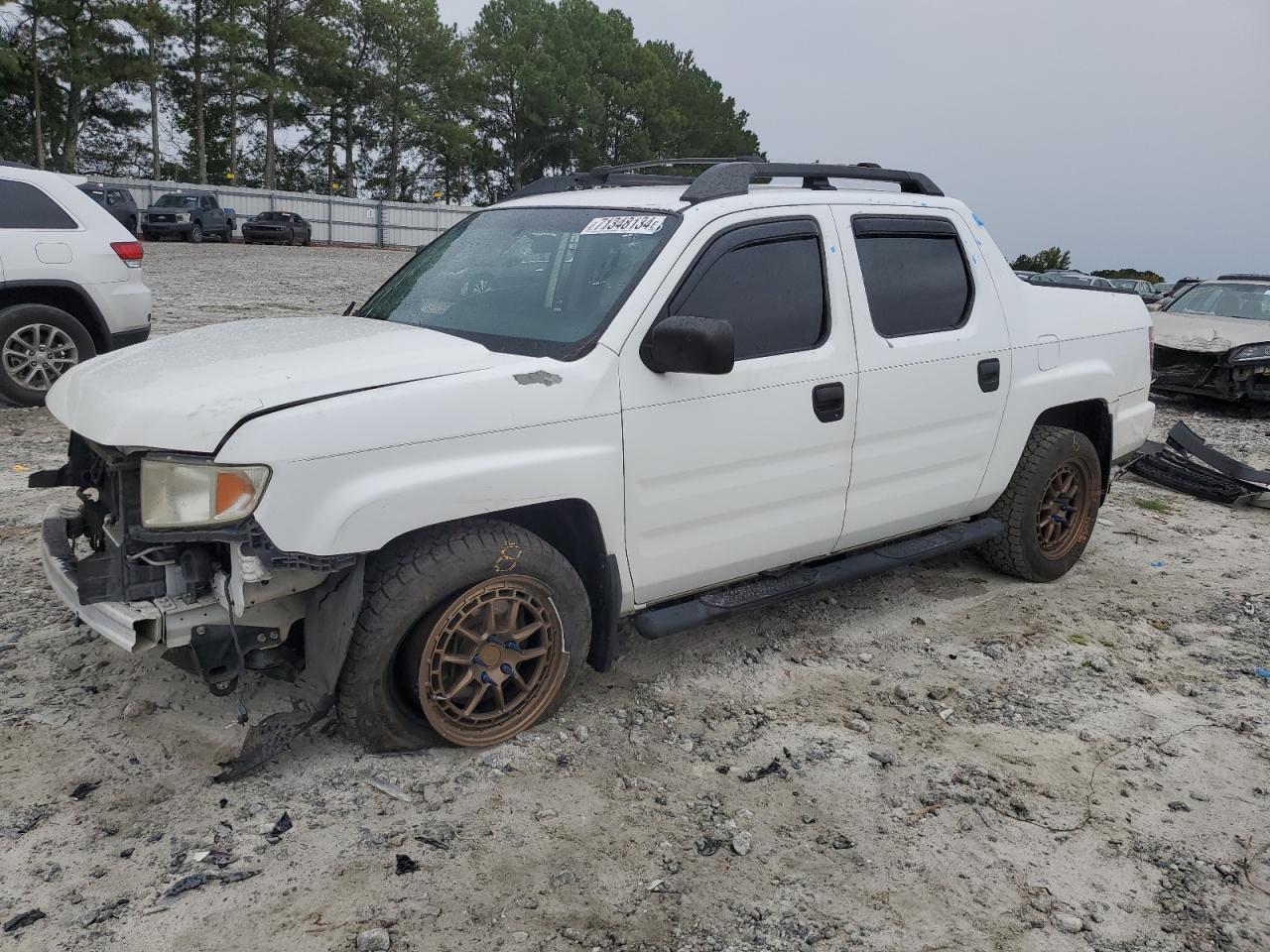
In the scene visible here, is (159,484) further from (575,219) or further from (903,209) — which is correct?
(903,209)

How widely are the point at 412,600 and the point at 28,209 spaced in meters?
6.61

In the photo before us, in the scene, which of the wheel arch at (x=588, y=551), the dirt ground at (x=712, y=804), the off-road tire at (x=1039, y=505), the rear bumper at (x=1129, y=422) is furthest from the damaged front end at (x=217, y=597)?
the rear bumper at (x=1129, y=422)

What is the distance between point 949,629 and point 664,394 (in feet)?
6.74

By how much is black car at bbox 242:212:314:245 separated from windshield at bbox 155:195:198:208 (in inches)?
94.3

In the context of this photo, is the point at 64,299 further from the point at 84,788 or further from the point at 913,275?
the point at 913,275

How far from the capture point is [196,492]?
9.41 feet

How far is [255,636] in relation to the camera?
312 centimetres

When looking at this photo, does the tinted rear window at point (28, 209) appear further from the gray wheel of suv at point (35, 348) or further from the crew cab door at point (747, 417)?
the crew cab door at point (747, 417)

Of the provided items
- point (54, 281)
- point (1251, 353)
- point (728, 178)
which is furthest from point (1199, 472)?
point (54, 281)

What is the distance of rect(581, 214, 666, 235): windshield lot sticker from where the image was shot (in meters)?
3.76

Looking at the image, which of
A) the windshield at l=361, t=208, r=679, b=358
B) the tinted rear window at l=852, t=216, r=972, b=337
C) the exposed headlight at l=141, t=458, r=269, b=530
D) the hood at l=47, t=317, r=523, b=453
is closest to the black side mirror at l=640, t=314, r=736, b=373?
the windshield at l=361, t=208, r=679, b=358

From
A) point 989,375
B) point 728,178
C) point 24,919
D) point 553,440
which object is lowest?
point 24,919

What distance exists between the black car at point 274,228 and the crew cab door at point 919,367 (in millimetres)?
33120

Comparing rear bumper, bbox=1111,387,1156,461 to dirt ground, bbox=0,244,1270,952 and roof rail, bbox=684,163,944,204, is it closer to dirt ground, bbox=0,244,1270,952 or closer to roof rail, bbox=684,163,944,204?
dirt ground, bbox=0,244,1270,952
